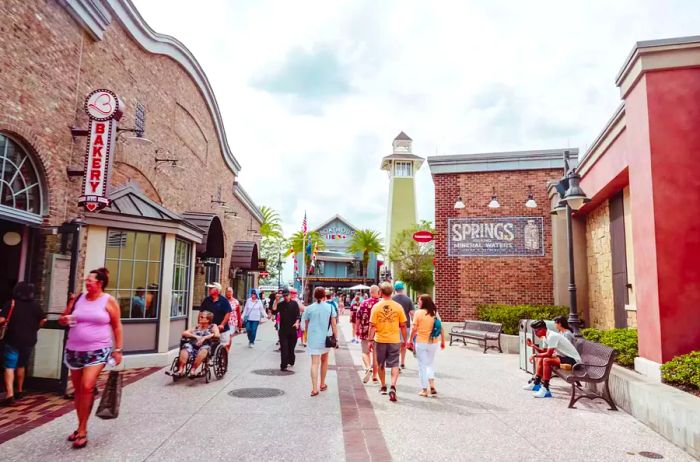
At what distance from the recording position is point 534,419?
20.8ft

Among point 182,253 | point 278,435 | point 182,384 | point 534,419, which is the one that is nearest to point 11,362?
point 182,384

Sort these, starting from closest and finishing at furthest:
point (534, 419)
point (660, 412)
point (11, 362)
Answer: point (660, 412), point (534, 419), point (11, 362)

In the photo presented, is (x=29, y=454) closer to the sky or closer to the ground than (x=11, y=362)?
closer to the ground

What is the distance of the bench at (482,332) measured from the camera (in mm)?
13688

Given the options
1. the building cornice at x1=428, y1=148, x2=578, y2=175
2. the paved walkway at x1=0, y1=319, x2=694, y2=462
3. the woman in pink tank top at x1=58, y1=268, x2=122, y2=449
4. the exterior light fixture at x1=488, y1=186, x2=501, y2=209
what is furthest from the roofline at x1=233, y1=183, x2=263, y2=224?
the woman in pink tank top at x1=58, y1=268, x2=122, y2=449

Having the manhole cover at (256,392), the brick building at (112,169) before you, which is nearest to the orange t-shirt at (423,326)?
the manhole cover at (256,392)

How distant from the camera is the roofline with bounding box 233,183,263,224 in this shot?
23.7m

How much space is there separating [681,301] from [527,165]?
1017cm

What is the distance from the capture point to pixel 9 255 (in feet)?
26.8

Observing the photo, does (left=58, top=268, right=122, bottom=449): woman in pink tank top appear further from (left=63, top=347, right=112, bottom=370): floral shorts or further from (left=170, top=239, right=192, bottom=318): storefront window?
(left=170, top=239, right=192, bottom=318): storefront window

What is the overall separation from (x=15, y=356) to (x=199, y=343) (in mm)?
2662

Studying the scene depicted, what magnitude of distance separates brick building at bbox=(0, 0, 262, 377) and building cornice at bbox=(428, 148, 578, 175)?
8054 millimetres

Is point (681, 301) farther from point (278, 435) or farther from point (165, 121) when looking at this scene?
point (165, 121)

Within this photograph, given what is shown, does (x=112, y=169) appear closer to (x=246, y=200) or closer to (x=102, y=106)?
(x=102, y=106)
